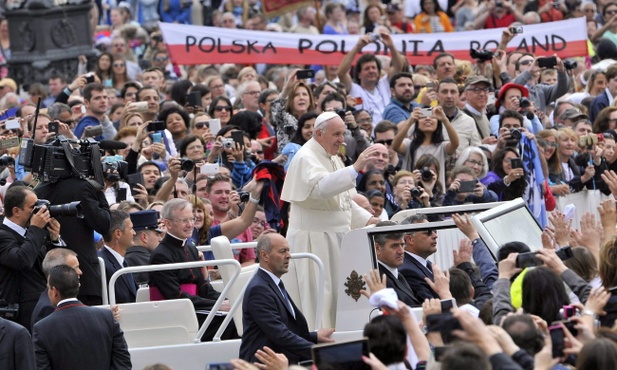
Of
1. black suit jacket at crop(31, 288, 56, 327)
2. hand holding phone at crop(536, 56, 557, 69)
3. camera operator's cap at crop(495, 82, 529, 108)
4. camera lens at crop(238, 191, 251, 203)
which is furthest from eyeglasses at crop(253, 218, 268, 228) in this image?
hand holding phone at crop(536, 56, 557, 69)

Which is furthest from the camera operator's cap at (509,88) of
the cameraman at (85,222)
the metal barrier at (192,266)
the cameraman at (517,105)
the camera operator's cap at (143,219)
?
the metal barrier at (192,266)

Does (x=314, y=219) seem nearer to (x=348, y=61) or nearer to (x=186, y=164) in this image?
(x=186, y=164)

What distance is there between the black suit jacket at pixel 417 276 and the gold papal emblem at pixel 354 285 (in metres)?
0.47

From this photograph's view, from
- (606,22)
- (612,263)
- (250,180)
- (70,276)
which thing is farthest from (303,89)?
(606,22)

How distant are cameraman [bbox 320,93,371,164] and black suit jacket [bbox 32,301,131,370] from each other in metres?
6.13

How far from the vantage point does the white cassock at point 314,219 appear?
43.0 feet

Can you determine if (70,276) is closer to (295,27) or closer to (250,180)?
(250,180)

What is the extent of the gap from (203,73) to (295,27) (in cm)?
332

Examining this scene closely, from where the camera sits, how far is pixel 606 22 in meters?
25.9

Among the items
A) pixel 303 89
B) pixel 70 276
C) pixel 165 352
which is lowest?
pixel 165 352

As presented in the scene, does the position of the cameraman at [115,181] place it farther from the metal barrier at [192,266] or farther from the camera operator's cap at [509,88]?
the camera operator's cap at [509,88]

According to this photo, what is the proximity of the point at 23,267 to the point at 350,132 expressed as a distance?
222 inches

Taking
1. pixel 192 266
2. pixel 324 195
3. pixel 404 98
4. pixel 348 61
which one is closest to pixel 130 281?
pixel 192 266

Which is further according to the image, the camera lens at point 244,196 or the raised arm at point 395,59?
the raised arm at point 395,59
